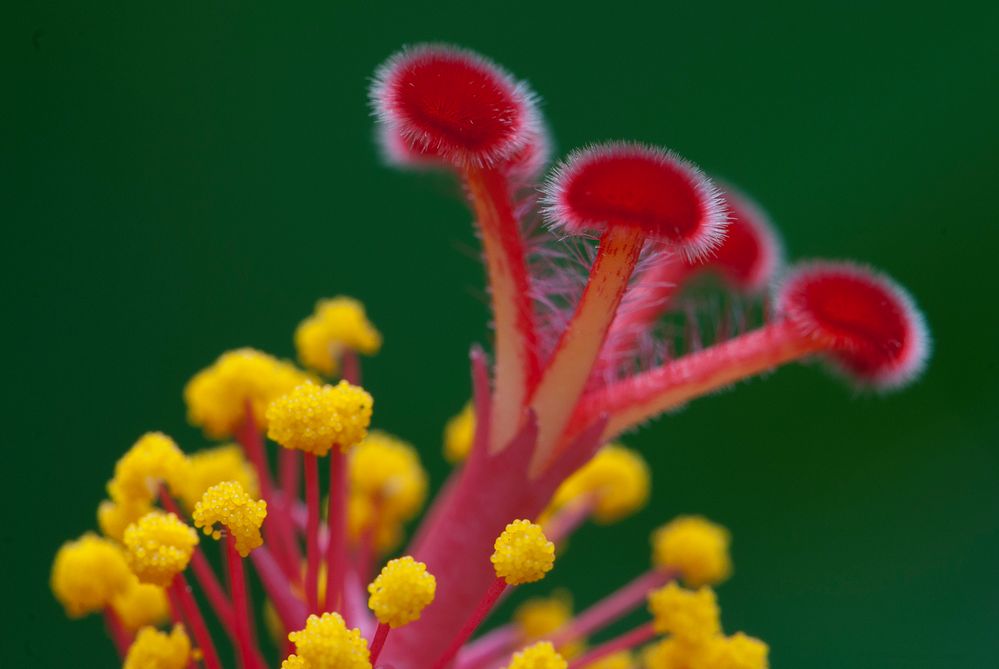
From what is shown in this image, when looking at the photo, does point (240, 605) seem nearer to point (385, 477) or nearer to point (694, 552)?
point (385, 477)

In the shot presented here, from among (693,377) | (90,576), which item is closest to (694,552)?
(693,377)

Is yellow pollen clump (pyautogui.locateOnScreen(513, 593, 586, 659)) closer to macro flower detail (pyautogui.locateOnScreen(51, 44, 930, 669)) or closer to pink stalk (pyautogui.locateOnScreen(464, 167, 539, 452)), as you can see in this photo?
macro flower detail (pyautogui.locateOnScreen(51, 44, 930, 669))

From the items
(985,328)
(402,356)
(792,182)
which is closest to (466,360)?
(402,356)

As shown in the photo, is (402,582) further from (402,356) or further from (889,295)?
(402,356)

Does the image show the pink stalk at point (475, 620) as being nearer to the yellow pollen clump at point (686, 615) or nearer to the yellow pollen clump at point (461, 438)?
the yellow pollen clump at point (686, 615)

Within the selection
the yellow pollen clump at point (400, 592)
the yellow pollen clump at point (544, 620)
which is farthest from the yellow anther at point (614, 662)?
the yellow pollen clump at point (400, 592)

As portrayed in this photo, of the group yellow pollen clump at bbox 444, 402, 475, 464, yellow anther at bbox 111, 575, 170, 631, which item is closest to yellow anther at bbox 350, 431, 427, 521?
yellow pollen clump at bbox 444, 402, 475, 464
